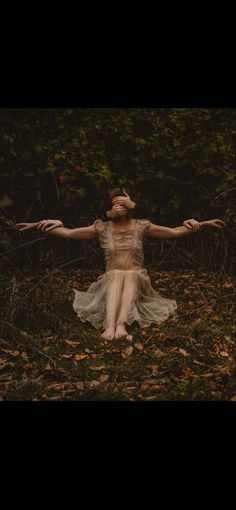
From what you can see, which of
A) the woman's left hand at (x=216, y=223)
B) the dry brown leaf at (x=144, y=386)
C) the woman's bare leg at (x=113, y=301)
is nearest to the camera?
the dry brown leaf at (x=144, y=386)

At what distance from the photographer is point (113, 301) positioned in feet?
21.9

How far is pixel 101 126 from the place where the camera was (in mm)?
6852

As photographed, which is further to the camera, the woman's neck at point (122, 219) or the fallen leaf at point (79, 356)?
the woman's neck at point (122, 219)

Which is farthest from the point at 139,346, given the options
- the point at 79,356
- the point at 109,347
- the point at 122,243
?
the point at 122,243

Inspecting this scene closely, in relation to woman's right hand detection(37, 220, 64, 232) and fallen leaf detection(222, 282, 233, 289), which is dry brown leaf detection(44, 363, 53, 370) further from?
fallen leaf detection(222, 282, 233, 289)

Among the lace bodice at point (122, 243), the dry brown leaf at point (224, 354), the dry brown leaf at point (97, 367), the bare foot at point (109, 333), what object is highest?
the lace bodice at point (122, 243)

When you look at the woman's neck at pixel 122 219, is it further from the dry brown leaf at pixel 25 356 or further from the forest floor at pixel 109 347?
the dry brown leaf at pixel 25 356

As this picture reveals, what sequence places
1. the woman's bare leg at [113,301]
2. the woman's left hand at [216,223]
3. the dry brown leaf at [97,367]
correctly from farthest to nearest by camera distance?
1. the woman's left hand at [216,223]
2. the woman's bare leg at [113,301]
3. the dry brown leaf at [97,367]

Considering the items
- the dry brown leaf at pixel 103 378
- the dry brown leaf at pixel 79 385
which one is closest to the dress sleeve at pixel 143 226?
the dry brown leaf at pixel 103 378

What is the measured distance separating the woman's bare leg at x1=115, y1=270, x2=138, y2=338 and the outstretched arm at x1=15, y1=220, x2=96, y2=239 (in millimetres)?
508

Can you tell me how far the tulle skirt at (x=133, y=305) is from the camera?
22.0 feet

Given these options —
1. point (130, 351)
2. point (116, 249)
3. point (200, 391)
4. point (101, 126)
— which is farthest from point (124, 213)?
point (200, 391)

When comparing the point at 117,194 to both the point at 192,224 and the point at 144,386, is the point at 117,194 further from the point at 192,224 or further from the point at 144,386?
the point at 144,386

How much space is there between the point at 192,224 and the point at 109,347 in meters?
1.33
